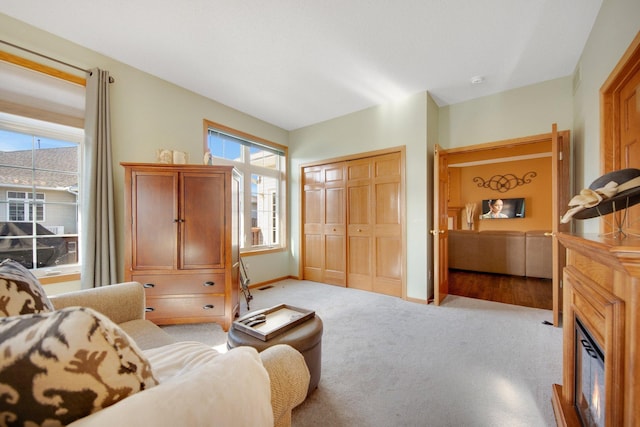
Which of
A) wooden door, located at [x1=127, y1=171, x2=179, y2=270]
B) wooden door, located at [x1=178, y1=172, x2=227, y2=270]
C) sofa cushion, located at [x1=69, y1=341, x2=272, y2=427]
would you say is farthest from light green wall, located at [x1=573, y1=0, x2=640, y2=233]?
wooden door, located at [x1=127, y1=171, x2=179, y2=270]

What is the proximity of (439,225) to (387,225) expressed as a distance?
0.70m

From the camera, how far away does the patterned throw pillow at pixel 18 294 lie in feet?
2.27

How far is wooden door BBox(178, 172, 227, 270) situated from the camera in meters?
2.48

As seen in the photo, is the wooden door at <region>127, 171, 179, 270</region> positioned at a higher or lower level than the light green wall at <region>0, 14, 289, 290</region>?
lower

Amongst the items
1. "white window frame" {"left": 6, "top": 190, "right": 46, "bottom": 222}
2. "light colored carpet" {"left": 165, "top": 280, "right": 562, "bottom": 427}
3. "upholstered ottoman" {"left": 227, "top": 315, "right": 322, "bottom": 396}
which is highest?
"white window frame" {"left": 6, "top": 190, "right": 46, "bottom": 222}

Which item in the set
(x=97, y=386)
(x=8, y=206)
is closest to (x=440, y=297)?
(x=97, y=386)

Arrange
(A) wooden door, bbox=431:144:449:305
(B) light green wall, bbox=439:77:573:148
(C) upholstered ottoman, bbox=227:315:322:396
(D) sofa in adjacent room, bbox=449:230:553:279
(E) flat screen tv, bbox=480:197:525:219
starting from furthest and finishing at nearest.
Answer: (E) flat screen tv, bbox=480:197:525:219, (D) sofa in adjacent room, bbox=449:230:553:279, (A) wooden door, bbox=431:144:449:305, (B) light green wall, bbox=439:77:573:148, (C) upholstered ottoman, bbox=227:315:322:396

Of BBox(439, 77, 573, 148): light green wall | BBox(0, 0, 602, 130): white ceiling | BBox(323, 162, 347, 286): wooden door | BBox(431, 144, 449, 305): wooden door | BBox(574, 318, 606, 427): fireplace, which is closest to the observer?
BBox(574, 318, 606, 427): fireplace

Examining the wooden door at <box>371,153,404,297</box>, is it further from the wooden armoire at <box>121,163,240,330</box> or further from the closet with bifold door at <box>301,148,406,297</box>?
the wooden armoire at <box>121,163,240,330</box>

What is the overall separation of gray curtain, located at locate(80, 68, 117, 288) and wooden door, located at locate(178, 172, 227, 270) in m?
0.69

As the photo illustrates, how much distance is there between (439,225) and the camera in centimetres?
332

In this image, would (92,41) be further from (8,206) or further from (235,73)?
(8,206)

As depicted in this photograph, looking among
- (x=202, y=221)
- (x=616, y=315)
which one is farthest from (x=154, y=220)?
(x=616, y=315)

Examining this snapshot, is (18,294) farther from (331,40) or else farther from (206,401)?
(331,40)
